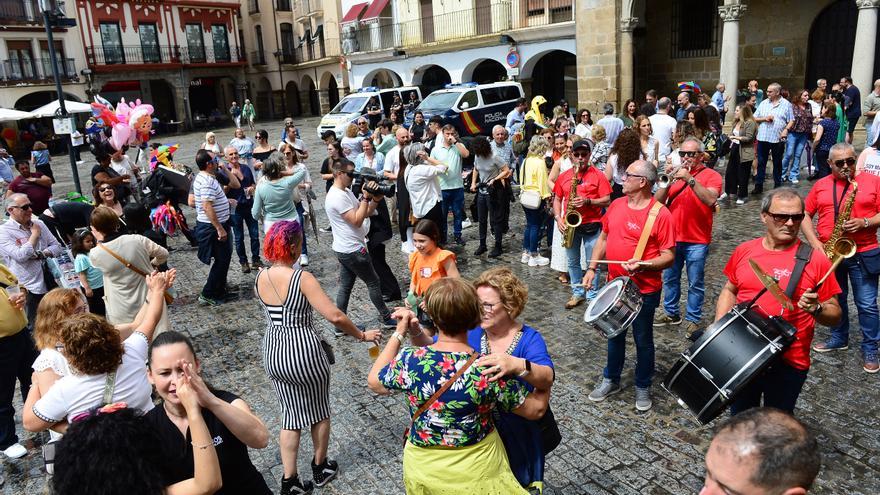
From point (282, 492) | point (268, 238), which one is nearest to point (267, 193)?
point (268, 238)

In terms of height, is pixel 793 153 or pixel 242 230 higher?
pixel 793 153

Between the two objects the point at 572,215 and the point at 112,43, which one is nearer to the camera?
the point at 572,215

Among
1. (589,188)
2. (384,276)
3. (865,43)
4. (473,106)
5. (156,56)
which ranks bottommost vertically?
(384,276)

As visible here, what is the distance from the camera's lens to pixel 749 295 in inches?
131

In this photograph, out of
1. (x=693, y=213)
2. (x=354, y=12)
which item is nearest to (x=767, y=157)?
(x=693, y=213)

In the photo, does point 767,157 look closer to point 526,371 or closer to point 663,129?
point 663,129

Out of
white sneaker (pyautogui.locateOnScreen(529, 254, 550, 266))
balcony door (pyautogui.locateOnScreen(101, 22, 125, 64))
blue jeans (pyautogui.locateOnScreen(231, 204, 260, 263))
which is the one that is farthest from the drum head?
balcony door (pyautogui.locateOnScreen(101, 22, 125, 64))

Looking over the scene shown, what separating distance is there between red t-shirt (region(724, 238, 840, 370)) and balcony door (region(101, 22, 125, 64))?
38358mm

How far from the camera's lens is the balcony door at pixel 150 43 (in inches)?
1404

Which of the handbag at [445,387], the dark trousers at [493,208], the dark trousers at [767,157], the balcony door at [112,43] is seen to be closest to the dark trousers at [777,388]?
the handbag at [445,387]

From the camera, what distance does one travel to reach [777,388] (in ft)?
10.9

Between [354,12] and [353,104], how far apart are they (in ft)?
35.3

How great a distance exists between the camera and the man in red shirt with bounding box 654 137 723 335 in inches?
209

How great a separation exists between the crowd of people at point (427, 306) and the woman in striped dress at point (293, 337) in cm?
1
